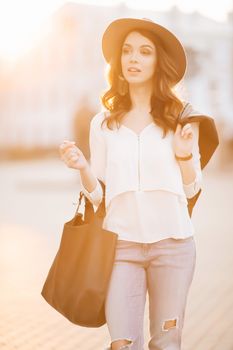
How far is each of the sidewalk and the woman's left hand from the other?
2146 millimetres

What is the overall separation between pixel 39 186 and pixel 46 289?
17632 millimetres

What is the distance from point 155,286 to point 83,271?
1.10 ft

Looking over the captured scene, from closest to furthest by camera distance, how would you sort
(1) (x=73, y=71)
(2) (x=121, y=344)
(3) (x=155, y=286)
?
(2) (x=121, y=344) → (3) (x=155, y=286) → (1) (x=73, y=71)

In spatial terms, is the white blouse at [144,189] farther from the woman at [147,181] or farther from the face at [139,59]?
the face at [139,59]

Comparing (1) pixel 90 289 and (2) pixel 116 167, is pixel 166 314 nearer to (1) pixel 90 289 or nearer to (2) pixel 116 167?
(1) pixel 90 289

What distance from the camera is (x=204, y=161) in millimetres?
3482

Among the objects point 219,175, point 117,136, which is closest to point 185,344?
point 117,136

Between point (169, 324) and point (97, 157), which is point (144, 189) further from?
point (169, 324)

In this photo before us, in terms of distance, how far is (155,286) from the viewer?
325cm

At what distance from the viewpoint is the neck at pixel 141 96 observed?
11.2 feet

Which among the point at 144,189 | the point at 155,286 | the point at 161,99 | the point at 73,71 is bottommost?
the point at 73,71

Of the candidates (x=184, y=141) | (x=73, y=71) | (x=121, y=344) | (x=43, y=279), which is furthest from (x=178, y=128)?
(x=73, y=71)

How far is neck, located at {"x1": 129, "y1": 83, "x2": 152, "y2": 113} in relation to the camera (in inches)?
135

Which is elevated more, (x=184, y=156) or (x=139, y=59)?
(x=139, y=59)
